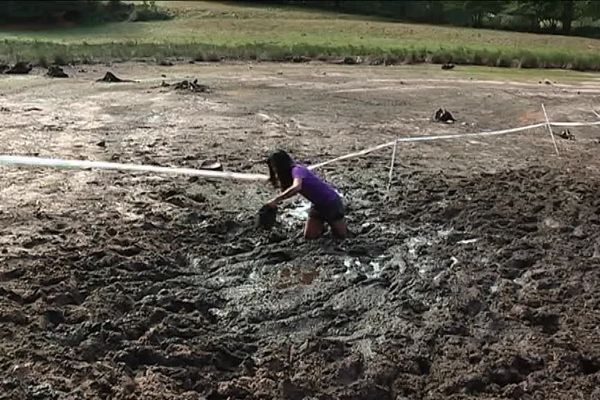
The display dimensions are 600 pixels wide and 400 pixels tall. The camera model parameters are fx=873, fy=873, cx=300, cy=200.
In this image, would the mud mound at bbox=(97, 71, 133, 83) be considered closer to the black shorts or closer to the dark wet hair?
the dark wet hair

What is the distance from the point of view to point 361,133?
49.2 feet

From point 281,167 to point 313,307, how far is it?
66.2 inches

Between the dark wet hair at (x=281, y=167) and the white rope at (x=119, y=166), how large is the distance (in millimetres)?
2573

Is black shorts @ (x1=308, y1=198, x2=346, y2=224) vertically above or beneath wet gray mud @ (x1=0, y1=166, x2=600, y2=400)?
above

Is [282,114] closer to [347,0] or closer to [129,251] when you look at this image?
[129,251]

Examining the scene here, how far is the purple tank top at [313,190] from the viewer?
853 cm

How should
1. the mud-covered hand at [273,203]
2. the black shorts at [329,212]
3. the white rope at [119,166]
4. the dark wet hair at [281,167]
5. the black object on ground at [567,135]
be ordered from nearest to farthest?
the mud-covered hand at [273,203] → the dark wet hair at [281,167] → the black shorts at [329,212] → the white rope at [119,166] → the black object on ground at [567,135]

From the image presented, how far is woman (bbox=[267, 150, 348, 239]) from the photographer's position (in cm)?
839

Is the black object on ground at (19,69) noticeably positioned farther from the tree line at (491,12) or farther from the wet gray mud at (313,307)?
the tree line at (491,12)

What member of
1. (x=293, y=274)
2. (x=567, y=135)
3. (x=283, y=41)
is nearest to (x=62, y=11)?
(x=283, y=41)

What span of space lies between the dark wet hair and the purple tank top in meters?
0.07

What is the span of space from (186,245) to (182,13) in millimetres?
40130

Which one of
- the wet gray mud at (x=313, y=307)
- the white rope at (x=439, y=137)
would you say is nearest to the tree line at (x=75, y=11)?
the white rope at (x=439, y=137)

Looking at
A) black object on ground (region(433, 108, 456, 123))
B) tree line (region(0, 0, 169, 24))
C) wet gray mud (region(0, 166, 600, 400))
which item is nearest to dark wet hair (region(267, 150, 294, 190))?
wet gray mud (region(0, 166, 600, 400))
